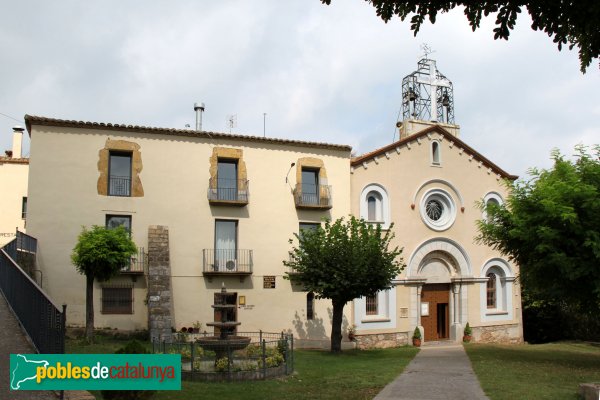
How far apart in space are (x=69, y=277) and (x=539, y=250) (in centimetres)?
1639

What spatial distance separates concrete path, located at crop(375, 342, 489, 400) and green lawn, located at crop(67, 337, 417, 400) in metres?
0.37

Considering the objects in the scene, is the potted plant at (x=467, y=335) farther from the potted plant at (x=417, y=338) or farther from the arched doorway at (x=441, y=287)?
the potted plant at (x=417, y=338)

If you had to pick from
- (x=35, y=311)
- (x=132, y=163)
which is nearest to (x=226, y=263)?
(x=132, y=163)

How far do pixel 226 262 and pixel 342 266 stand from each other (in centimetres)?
535

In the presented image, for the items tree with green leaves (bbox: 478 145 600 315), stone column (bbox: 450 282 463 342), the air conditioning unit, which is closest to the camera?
tree with green leaves (bbox: 478 145 600 315)

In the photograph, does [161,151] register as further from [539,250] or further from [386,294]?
[539,250]

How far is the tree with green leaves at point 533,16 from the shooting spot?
4266mm

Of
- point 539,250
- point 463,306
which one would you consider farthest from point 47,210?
point 463,306

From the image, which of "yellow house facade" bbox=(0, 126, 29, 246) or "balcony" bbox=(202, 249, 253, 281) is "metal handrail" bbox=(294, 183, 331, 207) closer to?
"balcony" bbox=(202, 249, 253, 281)

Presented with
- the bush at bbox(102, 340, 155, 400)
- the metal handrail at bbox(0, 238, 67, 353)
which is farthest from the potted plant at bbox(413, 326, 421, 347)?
the bush at bbox(102, 340, 155, 400)

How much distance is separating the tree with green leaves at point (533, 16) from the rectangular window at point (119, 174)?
1880 centimetres

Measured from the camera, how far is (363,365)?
1770 cm

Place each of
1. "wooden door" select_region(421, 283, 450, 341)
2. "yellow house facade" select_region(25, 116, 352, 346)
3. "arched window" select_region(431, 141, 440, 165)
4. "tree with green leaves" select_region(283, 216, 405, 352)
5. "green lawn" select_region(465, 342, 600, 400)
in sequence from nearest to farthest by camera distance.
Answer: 1. "green lawn" select_region(465, 342, 600, 400)
2. "tree with green leaves" select_region(283, 216, 405, 352)
3. "yellow house facade" select_region(25, 116, 352, 346)
4. "wooden door" select_region(421, 283, 450, 341)
5. "arched window" select_region(431, 141, 440, 165)

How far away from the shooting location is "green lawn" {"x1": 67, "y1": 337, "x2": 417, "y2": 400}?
12031mm
